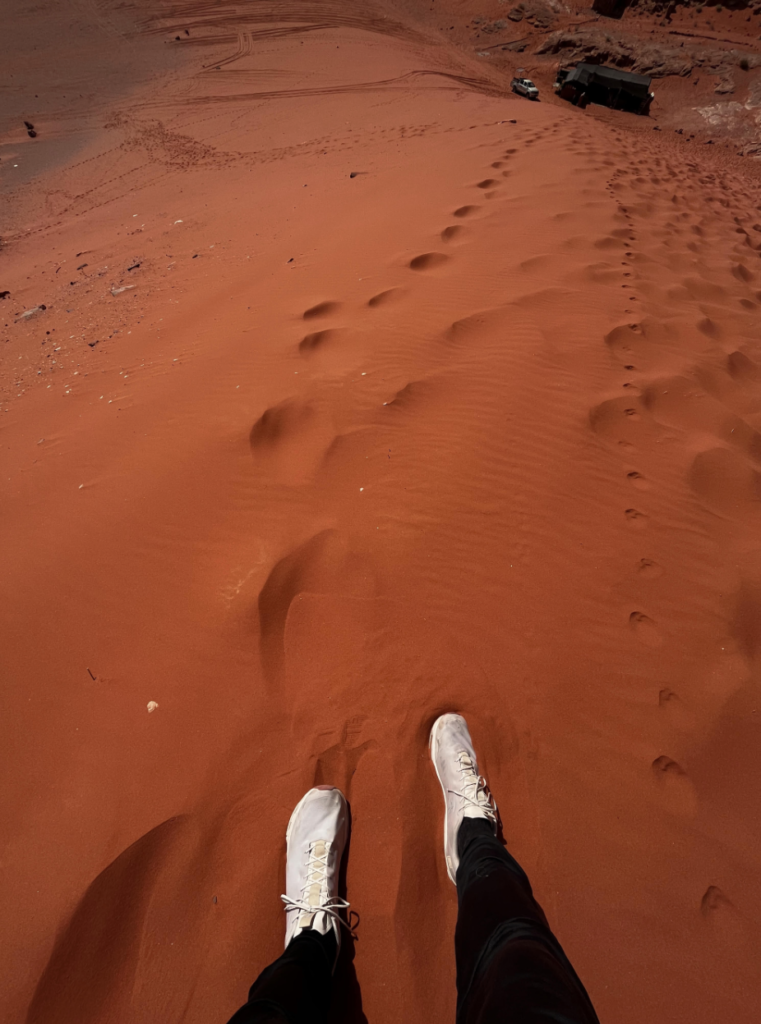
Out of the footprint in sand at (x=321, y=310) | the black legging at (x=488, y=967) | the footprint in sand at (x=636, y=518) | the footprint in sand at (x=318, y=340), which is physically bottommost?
the black legging at (x=488, y=967)

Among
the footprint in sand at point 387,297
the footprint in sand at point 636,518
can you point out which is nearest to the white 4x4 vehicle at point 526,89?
the footprint in sand at point 387,297

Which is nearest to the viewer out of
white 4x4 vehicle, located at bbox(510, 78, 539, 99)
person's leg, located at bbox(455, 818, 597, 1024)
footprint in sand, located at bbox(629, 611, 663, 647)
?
person's leg, located at bbox(455, 818, 597, 1024)

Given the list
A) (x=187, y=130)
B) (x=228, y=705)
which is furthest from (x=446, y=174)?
(x=187, y=130)

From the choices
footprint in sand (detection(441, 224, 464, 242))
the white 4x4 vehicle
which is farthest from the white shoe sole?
the white 4x4 vehicle

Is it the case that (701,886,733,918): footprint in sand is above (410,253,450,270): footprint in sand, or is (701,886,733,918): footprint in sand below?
below

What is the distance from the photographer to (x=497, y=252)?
12.6 feet

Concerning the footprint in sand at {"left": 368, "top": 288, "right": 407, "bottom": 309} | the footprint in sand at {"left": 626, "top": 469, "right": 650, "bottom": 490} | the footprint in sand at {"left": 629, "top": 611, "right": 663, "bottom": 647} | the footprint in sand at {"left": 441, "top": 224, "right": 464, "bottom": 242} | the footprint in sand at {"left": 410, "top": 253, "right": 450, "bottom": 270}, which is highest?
the footprint in sand at {"left": 441, "top": 224, "right": 464, "bottom": 242}

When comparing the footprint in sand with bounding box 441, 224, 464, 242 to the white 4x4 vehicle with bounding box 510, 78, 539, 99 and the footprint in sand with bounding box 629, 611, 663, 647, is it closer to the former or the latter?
the footprint in sand with bounding box 629, 611, 663, 647

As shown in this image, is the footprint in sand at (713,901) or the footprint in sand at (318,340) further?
the footprint in sand at (318,340)

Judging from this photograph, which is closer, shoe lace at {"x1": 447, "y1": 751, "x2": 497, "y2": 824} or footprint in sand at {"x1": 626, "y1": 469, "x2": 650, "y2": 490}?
shoe lace at {"x1": 447, "y1": 751, "x2": 497, "y2": 824}

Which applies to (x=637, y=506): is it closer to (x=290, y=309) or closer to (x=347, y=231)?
(x=290, y=309)

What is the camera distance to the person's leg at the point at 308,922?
1.17 m

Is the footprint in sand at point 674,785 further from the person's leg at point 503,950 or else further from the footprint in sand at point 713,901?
the person's leg at point 503,950

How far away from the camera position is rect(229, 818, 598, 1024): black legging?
1.10m
